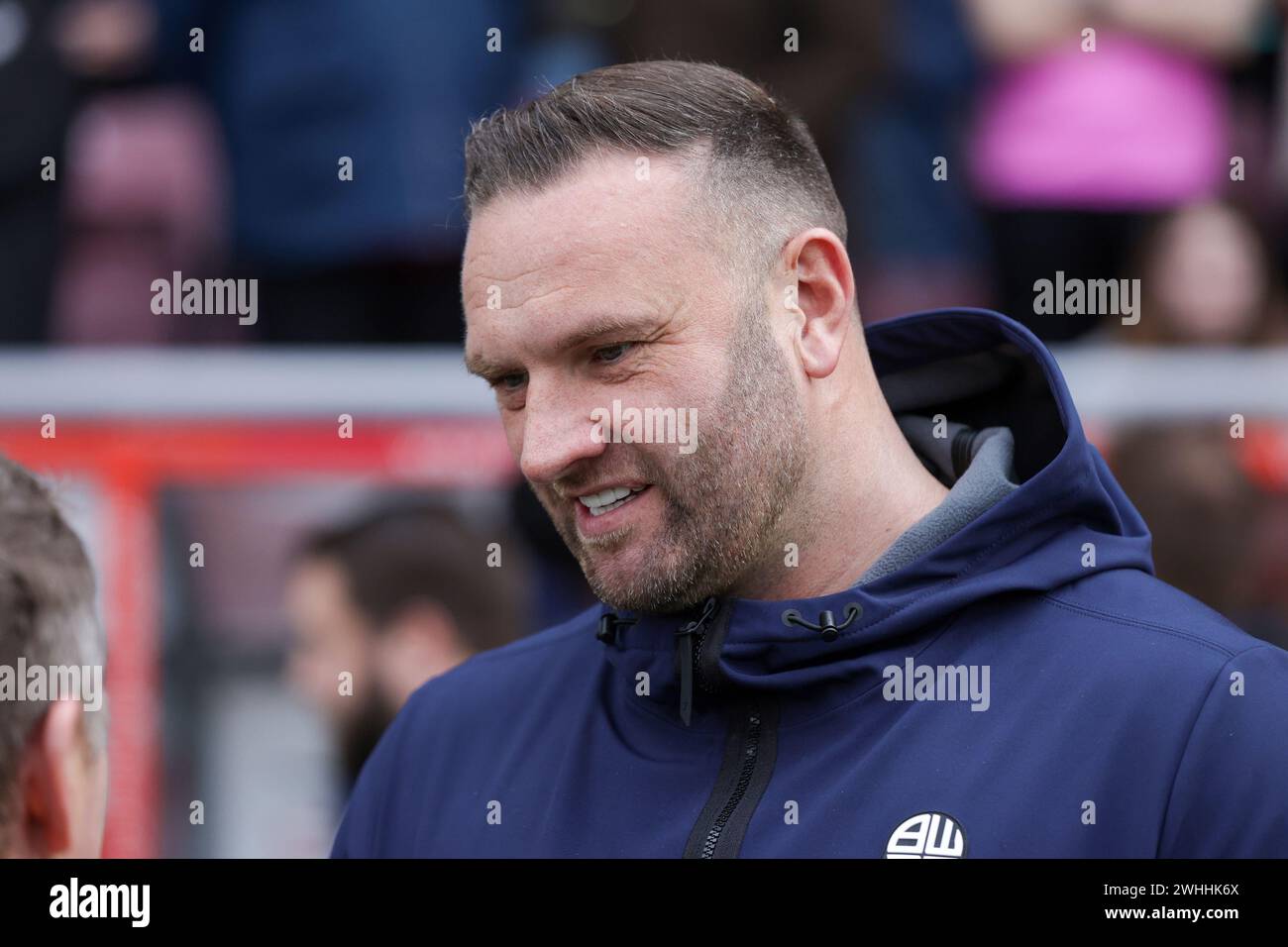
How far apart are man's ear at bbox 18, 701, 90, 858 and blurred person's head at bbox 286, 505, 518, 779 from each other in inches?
93.6

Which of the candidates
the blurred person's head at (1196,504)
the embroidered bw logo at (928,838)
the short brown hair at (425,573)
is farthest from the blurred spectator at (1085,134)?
the embroidered bw logo at (928,838)

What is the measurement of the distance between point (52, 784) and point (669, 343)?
0.89 meters

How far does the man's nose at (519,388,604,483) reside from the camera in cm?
226

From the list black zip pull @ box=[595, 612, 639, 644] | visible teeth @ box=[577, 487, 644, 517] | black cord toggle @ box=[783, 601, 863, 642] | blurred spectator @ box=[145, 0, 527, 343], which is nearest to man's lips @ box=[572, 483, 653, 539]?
visible teeth @ box=[577, 487, 644, 517]

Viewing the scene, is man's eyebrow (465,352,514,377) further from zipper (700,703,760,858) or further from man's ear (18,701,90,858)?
man's ear (18,701,90,858)

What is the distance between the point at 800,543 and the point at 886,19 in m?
2.99

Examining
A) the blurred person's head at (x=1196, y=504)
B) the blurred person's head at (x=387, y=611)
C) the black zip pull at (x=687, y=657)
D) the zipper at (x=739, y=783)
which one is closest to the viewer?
the zipper at (x=739, y=783)

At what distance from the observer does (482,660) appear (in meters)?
2.61

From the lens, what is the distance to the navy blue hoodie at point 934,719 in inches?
77.9

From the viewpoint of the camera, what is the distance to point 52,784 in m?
1.98

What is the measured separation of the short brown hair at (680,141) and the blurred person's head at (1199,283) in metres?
2.67

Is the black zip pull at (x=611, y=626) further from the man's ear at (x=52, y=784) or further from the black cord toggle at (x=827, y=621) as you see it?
the man's ear at (x=52, y=784)

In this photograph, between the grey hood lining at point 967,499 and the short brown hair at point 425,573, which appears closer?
the grey hood lining at point 967,499
